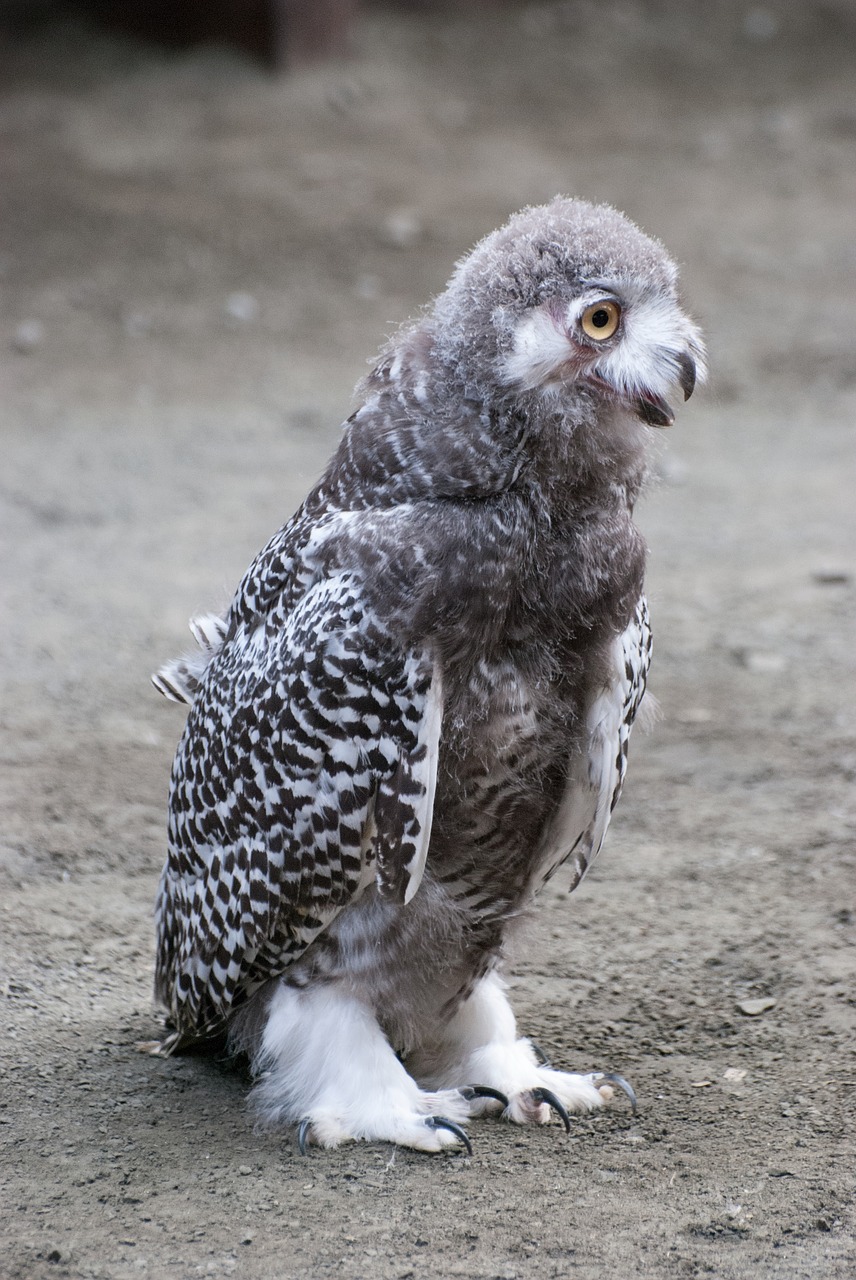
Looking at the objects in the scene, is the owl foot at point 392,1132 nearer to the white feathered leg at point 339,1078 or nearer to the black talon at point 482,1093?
the white feathered leg at point 339,1078

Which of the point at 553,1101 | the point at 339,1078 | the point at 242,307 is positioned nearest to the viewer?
the point at 339,1078

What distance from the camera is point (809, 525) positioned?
28.8ft

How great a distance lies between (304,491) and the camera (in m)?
9.25

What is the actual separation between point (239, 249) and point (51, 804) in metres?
7.63

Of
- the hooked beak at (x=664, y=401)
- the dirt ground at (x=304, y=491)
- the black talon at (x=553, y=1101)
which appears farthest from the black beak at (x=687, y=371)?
the black talon at (x=553, y=1101)

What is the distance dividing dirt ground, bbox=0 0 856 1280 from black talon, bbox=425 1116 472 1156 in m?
0.07

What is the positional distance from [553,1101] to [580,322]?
2.24 m

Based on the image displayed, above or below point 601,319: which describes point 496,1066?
below

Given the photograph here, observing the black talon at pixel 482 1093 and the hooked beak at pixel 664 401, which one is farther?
the black talon at pixel 482 1093

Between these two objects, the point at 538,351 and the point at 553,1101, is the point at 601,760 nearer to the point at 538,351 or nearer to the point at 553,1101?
the point at 553,1101

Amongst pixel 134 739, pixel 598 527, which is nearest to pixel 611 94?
pixel 134 739

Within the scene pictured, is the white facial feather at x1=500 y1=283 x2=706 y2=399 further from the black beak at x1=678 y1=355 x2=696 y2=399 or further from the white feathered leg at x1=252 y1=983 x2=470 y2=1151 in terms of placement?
the white feathered leg at x1=252 y1=983 x2=470 y2=1151

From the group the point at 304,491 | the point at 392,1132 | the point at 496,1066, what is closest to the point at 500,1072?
the point at 496,1066

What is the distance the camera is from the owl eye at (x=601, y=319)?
132 inches
